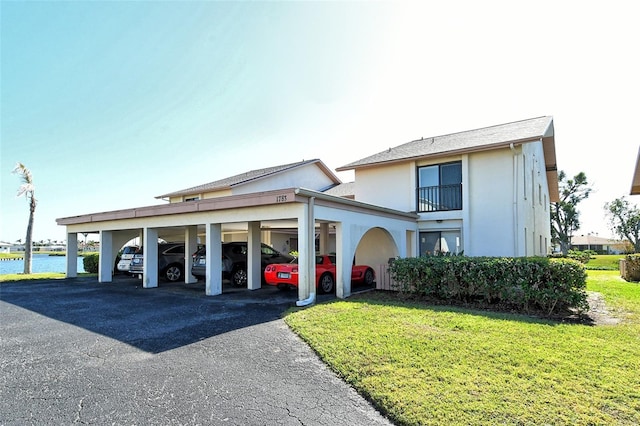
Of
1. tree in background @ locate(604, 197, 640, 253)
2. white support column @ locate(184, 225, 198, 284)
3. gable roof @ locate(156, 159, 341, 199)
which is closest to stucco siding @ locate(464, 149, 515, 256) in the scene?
white support column @ locate(184, 225, 198, 284)

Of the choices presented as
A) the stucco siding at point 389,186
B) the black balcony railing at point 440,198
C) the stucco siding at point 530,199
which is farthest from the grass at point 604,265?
the stucco siding at point 389,186

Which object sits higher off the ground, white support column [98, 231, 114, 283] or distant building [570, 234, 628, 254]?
white support column [98, 231, 114, 283]

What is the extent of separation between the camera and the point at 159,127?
15242mm

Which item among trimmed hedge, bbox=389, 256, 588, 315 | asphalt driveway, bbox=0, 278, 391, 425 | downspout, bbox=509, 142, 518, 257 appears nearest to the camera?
asphalt driveway, bbox=0, 278, 391, 425

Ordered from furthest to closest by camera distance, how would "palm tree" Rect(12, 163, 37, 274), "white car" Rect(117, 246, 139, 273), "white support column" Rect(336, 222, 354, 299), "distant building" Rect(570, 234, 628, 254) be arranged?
"distant building" Rect(570, 234, 628, 254) < "palm tree" Rect(12, 163, 37, 274) < "white car" Rect(117, 246, 139, 273) < "white support column" Rect(336, 222, 354, 299)

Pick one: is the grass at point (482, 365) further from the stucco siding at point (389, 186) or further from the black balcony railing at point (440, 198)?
Result: the stucco siding at point (389, 186)

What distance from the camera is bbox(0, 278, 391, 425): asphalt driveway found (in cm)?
350

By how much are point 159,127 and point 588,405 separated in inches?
644

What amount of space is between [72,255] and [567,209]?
45.9 meters

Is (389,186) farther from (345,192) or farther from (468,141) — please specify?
(345,192)

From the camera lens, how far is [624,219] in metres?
45.2

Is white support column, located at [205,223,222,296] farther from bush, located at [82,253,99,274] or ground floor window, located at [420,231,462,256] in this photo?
bush, located at [82,253,99,274]

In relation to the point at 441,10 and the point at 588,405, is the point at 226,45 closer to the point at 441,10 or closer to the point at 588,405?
the point at 441,10

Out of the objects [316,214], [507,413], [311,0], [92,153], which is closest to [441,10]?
[311,0]
